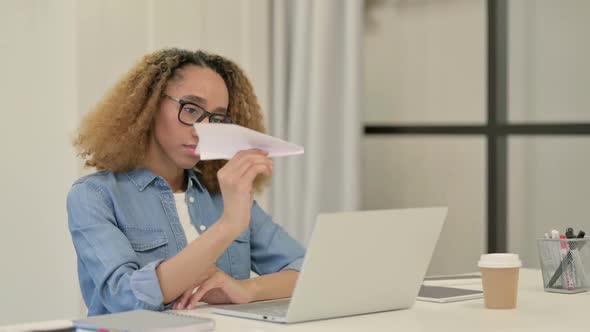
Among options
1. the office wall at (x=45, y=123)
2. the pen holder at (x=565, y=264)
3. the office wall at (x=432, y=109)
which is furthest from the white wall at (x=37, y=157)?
the pen holder at (x=565, y=264)

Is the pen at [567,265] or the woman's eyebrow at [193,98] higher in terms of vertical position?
the woman's eyebrow at [193,98]

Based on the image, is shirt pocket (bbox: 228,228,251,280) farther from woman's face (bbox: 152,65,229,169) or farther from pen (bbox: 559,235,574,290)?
pen (bbox: 559,235,574,290)

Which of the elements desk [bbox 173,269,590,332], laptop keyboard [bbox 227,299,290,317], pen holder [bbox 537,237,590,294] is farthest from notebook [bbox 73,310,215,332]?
pen holder [bbox 537,237,590,294]

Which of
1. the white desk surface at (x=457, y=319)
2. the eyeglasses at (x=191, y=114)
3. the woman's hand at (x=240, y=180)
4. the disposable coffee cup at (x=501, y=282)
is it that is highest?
the eyeglasses at (x=191, y=114)

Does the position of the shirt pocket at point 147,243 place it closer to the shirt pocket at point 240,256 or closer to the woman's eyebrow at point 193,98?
the shirt pocket at point 240,256

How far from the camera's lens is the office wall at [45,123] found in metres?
3.03

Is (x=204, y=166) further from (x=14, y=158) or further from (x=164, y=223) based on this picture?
(x=14, y=158)

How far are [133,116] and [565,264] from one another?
3.39ft

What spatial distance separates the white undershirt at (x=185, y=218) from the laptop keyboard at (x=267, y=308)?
1.27ft

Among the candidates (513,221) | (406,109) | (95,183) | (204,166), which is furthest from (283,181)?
(95,183)

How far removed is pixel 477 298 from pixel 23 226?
5.70 ft

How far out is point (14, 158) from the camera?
9.95ft

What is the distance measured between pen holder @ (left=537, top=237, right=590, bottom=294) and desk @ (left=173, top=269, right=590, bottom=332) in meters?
0.11

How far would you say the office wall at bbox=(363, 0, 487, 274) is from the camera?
139 inches
